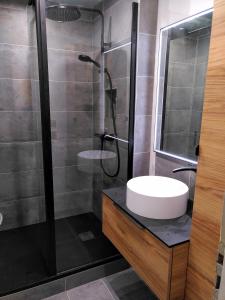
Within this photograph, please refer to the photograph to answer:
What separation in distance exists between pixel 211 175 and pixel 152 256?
1.87 feet

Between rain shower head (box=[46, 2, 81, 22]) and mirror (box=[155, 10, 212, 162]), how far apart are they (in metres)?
0.80

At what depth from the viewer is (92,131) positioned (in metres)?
2.38

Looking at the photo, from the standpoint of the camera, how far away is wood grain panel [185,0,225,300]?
896mm

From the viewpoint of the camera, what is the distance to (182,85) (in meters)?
1.70

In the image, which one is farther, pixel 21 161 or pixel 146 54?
pixel 21 161

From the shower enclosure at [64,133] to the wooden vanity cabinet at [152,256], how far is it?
602 millimetres

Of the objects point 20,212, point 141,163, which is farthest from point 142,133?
point 20,212

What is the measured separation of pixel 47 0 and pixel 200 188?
1.54 m

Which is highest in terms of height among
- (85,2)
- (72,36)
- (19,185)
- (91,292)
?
(85,2)

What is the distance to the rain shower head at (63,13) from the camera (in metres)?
1.76

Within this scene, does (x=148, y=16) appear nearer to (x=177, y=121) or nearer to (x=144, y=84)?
(x=144, y=84)

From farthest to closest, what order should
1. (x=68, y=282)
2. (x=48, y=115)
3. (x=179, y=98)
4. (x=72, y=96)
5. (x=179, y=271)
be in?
1. (x=72, y=96)
2. (x=68, y=282)
3. (x=179, y=98)
4. (x=48, y=115)
5. (x=179, y=271)

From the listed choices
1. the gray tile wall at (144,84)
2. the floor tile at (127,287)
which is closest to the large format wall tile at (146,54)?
the gray tile wall at (144,84)

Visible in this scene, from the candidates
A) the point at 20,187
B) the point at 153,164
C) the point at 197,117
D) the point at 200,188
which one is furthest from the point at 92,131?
the point at 200,188
